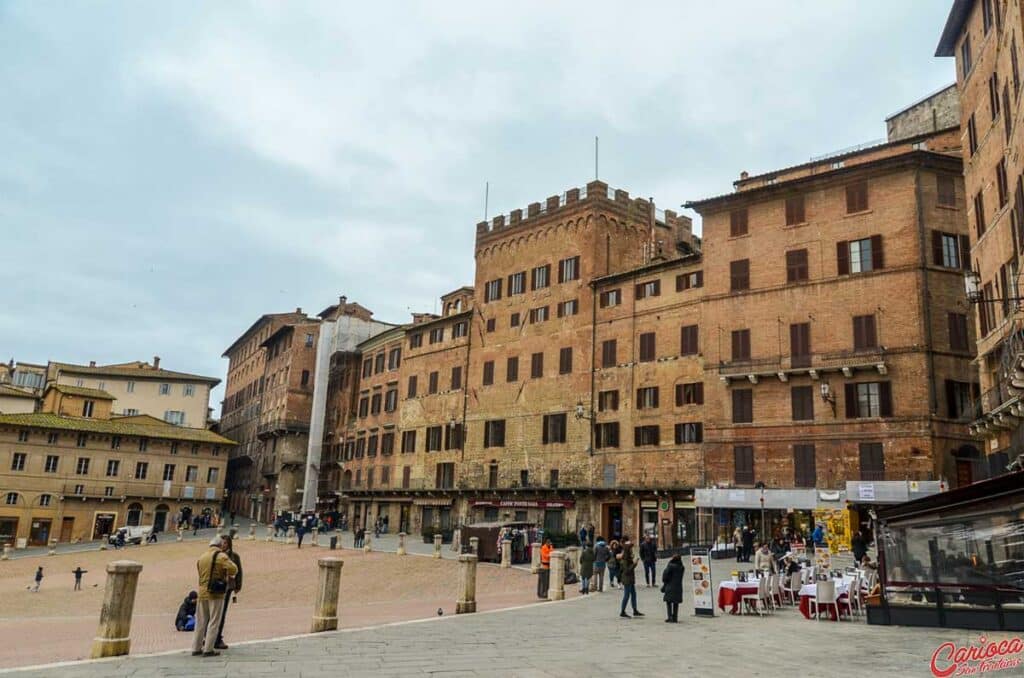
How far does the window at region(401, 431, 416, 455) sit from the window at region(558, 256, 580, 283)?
1664 centimetres

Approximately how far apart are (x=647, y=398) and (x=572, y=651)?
95.3 feet

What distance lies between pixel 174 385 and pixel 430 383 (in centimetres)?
3379

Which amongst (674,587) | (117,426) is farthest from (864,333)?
(117,426)

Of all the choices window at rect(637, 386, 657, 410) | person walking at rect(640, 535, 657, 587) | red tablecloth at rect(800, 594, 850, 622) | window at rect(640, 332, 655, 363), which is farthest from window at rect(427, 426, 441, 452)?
red tablecloth at rect(800, 594, 850, 622)

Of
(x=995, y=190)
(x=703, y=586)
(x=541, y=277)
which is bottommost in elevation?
(x=703, y=586)

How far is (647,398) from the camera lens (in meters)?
40.1

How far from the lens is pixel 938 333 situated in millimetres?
31391

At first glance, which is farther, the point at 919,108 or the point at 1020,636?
the point at 919,108

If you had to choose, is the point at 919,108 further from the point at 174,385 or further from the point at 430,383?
the point at 174,385

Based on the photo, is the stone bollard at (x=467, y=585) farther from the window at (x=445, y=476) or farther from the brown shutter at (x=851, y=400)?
the window at (x=445, y=476)

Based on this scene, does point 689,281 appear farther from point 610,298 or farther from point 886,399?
point 886,399

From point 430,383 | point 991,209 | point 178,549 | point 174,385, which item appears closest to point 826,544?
point 991,209

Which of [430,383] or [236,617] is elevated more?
[430,383]

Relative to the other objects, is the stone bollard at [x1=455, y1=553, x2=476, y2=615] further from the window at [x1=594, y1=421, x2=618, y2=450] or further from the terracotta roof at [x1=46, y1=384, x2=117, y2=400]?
the terracotta roof at [x1=46, y1=384, x2=117, y2=400]
